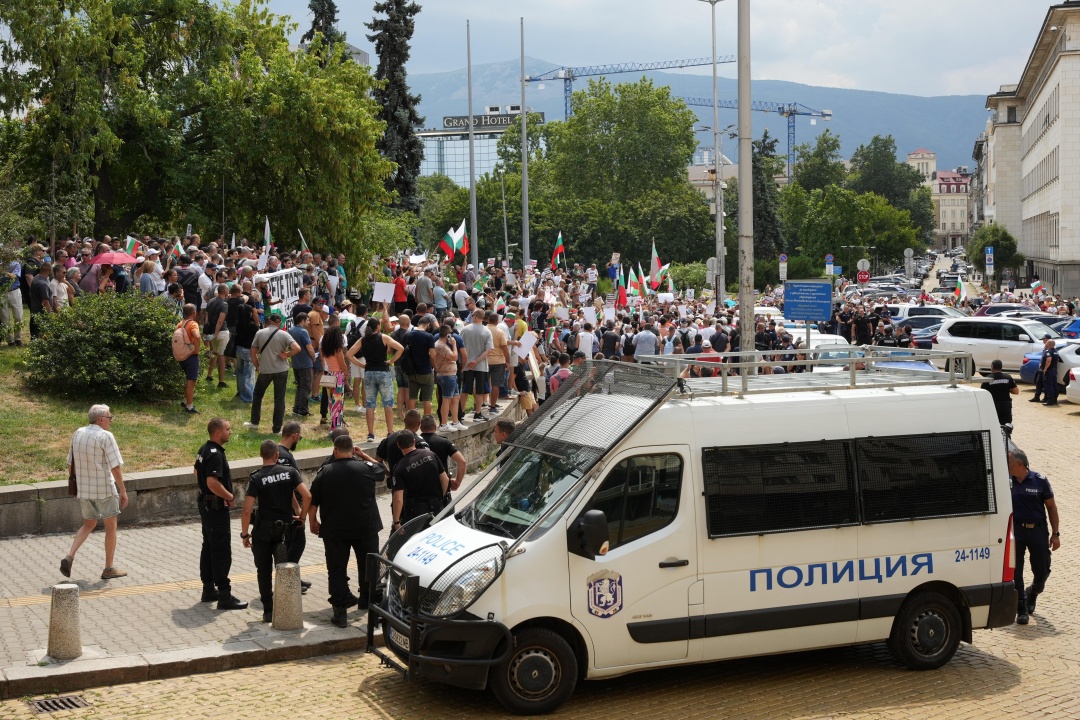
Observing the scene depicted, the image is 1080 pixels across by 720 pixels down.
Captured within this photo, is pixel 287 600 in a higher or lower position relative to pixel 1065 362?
lower

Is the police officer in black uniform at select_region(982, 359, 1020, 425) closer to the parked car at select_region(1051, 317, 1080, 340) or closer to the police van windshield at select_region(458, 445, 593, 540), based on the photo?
the police van windshield at select_region(458, 445, 593, 540)

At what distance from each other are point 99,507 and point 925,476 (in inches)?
289

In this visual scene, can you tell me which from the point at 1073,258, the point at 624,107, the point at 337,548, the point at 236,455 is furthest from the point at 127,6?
the point at 624,107

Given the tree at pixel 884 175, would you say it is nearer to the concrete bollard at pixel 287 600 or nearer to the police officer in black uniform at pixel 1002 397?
the police officer in black uniform at pixel 1002 397

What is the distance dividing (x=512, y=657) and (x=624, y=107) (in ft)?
338

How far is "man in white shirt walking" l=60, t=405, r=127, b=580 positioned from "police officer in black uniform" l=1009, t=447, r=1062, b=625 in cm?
807

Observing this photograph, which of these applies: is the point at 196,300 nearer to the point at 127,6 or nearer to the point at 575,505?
the point at 575,505

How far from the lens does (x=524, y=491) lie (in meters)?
8.73

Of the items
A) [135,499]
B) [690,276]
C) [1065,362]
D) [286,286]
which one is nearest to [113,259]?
[286,286]

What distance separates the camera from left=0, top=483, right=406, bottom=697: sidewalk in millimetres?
8727

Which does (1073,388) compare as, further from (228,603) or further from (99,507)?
(99,507)

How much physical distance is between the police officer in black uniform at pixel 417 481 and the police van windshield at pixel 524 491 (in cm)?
123

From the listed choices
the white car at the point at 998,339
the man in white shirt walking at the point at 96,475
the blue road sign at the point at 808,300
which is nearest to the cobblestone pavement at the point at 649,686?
the man in white shirt walking at the point at 96,475

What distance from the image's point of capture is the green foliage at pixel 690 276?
8056 centimetres
